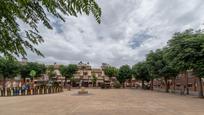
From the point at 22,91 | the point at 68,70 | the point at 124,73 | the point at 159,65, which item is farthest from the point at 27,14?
the point at 124,73

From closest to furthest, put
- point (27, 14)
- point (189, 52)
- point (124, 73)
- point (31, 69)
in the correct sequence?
point (27, 14), point (189, 52), point (31, 69), point (124, 73)

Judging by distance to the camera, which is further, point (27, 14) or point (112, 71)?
point (112, 71)

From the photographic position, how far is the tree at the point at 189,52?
27.4m

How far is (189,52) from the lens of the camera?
90.7 ft

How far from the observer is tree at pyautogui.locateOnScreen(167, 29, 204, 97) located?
27.4 metres

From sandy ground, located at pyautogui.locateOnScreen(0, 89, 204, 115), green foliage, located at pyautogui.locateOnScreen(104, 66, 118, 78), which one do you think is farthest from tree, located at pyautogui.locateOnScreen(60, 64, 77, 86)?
sandy ground, located at pyautogui.locateOnScreen(0, 89, 204, 115)

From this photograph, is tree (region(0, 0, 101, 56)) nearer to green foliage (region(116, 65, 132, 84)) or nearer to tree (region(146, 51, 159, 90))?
tree (region(146, 51, 159, 90))

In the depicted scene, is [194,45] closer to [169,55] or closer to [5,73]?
[169,55]

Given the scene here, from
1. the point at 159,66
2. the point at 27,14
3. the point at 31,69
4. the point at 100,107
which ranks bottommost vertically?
the point at 100,107

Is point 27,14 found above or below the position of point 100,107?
above

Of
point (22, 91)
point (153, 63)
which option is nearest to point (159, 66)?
point (153, 63)

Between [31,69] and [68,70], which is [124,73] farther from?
[31,69]

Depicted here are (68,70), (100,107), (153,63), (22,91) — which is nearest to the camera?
(100,107)

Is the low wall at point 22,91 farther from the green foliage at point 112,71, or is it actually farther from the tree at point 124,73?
the green foliage at point 112,71
